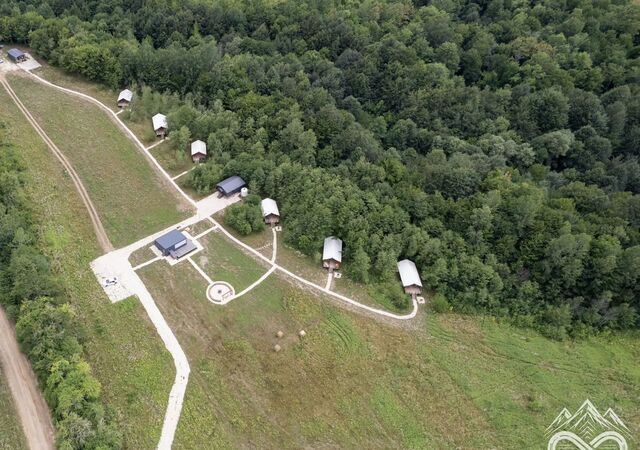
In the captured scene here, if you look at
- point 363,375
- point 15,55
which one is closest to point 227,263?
point 363,375

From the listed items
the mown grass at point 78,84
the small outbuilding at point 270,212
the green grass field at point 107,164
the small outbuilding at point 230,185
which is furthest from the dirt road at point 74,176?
the small outbuilding at point 270,212

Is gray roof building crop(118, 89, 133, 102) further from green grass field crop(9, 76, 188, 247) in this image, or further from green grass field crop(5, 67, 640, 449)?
green grass field crop(5, 67, 640, 449)

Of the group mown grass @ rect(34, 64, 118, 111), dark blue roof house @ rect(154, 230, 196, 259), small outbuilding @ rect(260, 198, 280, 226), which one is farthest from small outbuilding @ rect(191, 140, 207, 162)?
mown grass @ rect(34, 64, 118, 111)

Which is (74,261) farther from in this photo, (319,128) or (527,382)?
(527,382)

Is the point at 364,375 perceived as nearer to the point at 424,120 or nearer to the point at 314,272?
the point at 314,272

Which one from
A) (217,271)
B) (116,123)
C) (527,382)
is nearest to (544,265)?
(527,382)

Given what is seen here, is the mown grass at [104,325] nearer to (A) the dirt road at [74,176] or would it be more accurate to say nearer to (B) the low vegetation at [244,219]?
(A) the dirt road at [74,176]
